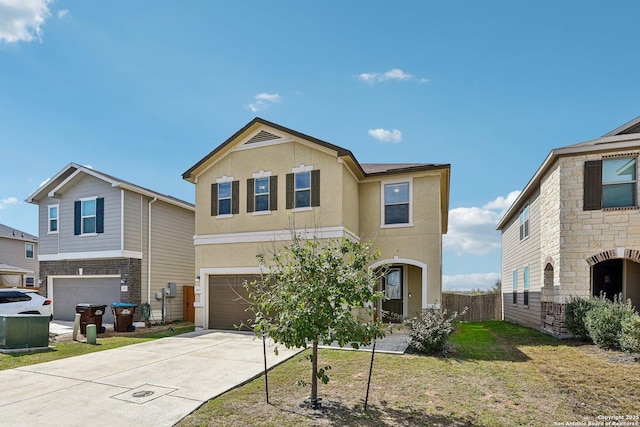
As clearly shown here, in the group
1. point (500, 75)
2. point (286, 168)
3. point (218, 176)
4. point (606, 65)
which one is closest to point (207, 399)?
point (286, 168)

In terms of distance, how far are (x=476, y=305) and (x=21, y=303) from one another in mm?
20083

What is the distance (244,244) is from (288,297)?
27.3 ft

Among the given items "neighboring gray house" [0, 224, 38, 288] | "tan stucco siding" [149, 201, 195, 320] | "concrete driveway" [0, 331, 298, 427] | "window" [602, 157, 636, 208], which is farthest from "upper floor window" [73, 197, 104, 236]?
"window" [602, 157, 636, 208]

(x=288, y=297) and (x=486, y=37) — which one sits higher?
(x=486, y=37)

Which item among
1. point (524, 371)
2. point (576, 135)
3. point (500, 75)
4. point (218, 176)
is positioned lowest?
point (524, 371)

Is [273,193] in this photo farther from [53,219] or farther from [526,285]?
[526,285]

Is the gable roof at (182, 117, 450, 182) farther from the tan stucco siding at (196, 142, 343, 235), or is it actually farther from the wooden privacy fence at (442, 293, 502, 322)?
the wooden privacy fence at (442, 293, 502, 322)

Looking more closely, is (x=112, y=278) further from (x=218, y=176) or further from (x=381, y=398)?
(x=381, y=398)

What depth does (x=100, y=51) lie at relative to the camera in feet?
37.2

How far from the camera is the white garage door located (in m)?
15.9

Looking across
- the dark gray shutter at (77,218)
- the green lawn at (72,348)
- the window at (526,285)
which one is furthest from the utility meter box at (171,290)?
the window at (526,285)

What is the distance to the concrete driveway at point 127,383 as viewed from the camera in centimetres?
538

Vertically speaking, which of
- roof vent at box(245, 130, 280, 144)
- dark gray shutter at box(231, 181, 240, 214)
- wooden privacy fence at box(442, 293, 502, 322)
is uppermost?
roof vent at box(245, 130, 280, 144)

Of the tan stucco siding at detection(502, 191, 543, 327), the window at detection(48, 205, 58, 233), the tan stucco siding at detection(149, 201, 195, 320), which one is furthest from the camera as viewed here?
the window at detection(48, 205, 58, 233)
